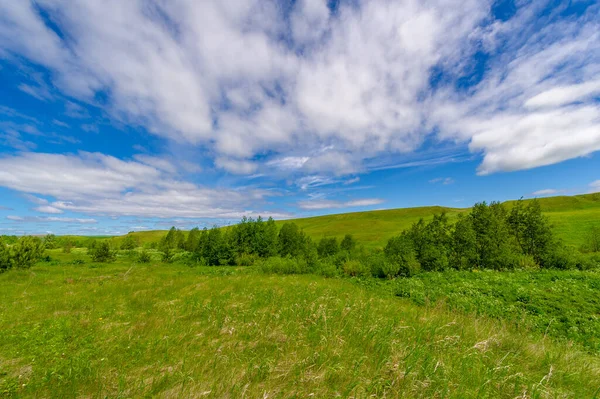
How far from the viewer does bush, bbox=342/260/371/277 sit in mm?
25091

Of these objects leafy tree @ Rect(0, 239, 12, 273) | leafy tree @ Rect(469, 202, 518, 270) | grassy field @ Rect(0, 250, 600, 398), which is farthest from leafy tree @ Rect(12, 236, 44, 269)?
leafy tree @ Rect(469, 202, 518, 270)

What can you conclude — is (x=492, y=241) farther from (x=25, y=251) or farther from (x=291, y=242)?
(x=25, y=251)

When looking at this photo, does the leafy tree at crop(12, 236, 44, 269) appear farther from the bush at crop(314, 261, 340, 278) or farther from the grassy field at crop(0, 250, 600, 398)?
the bush at crop(314, 261, 340, 278)

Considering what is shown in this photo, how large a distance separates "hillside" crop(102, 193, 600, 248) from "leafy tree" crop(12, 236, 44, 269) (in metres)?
64.7

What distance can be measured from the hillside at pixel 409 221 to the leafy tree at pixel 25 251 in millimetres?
64749

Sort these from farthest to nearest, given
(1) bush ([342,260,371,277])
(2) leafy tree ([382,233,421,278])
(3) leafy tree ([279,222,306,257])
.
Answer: (3) leafy tree ([279,222,306,257]), (1) bush ([342,260,371,277]), (2) leafy tree ([382,233,421,278])

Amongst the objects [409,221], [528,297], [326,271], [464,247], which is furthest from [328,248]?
[409,221]

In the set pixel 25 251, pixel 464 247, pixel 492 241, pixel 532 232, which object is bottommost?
pixel 464 247

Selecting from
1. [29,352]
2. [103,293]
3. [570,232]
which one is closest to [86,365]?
[29,352]

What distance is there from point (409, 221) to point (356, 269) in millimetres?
87699

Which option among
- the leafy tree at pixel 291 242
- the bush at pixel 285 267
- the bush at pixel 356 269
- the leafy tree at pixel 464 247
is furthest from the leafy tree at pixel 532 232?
the leafy tree at pixel 291 242

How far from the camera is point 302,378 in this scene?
3842mm

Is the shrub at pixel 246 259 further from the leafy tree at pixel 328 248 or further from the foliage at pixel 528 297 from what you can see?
the foliage at pixel 528 297

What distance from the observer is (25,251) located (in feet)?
102
